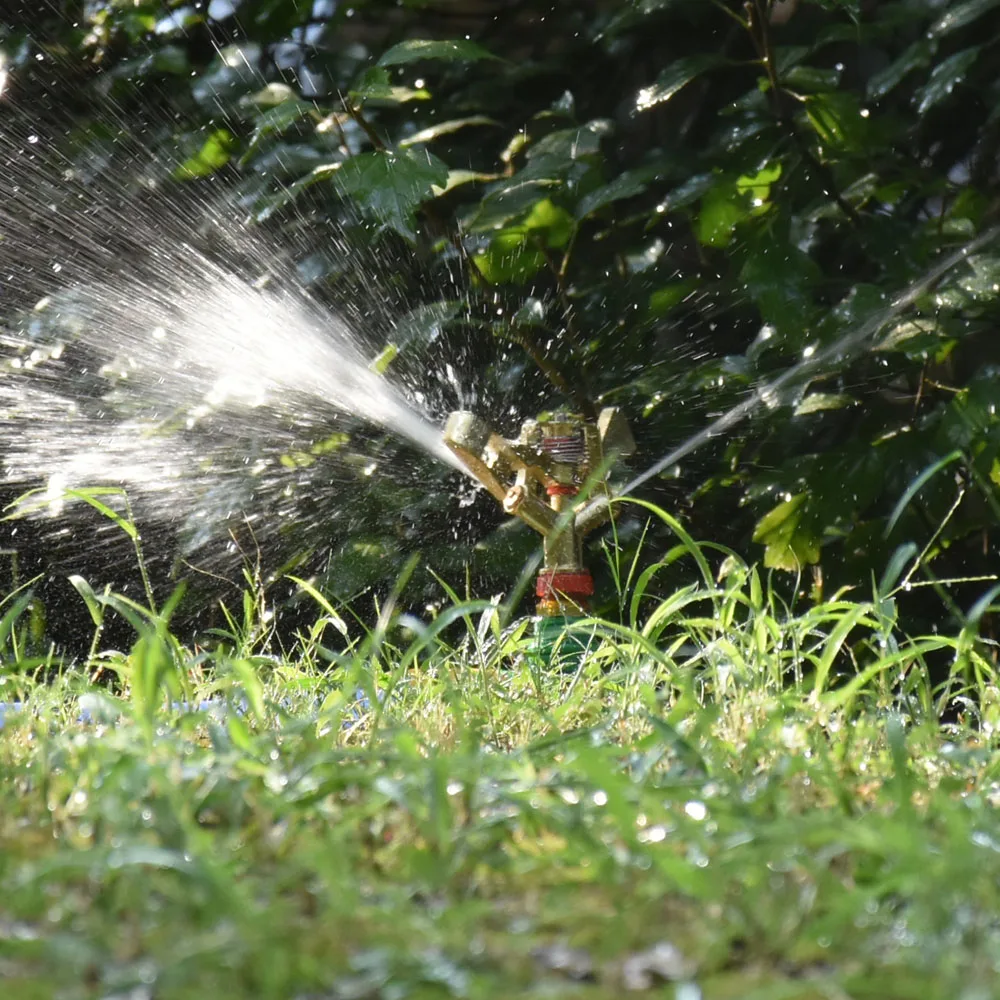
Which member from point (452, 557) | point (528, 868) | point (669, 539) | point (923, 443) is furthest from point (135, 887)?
point (669, 539)

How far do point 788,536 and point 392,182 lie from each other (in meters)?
0.65

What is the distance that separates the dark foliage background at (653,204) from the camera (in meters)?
1.55

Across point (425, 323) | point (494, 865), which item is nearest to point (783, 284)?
point (425, 323)

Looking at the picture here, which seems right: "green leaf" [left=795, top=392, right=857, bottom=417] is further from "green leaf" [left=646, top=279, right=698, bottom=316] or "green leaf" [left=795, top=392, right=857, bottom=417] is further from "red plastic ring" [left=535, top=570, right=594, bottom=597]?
"red plastic ring" [left=535, top=570, right=594, bottom=597]

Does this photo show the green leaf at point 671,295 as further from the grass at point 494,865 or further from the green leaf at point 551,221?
the grass at point 494,865

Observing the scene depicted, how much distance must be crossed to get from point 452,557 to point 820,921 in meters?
1.43

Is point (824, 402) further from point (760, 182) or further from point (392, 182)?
point (392, 182)

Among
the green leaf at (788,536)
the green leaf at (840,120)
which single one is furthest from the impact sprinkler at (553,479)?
the green leaf at (840,120)

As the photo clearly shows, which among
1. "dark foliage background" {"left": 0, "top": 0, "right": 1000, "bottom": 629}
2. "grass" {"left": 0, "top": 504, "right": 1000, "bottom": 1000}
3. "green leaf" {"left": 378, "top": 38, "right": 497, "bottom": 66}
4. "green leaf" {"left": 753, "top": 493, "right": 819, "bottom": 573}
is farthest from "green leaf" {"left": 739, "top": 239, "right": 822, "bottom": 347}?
"grass" {"left": 0, "top": 504, "right": 1000, "bottom": 1000}

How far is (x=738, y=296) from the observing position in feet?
5.95

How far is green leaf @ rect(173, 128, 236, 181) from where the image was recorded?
6.53ft

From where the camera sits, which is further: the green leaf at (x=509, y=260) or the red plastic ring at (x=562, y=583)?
the green leaf at (x=509, y=260)

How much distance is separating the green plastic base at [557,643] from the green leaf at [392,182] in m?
0.52

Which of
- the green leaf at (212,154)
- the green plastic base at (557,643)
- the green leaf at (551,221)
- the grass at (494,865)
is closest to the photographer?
the grass at (494,865)
